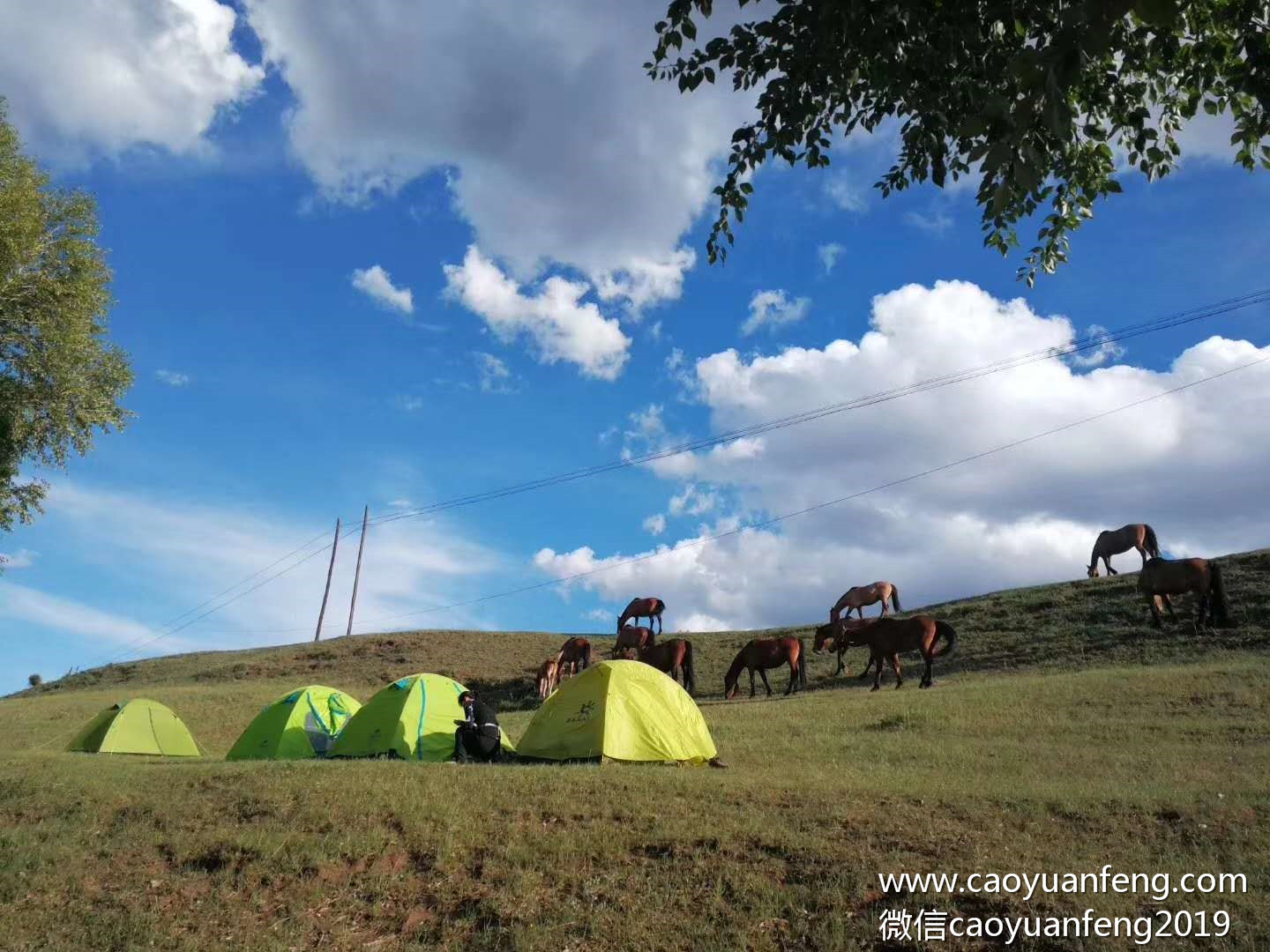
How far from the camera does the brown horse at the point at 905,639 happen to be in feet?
83.3

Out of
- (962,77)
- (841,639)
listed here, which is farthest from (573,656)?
(962,77)

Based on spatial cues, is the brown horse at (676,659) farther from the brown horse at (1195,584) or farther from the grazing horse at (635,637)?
the brown horse at (1195,584)

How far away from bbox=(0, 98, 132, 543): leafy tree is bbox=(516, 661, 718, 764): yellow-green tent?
45.5ft

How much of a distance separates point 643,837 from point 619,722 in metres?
5.30

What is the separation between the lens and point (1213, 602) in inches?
1047

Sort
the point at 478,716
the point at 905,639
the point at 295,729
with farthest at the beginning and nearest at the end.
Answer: the point at 905,639
the point at 295,729
the point at 478,716

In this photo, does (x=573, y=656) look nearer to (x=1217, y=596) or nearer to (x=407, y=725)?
(x=407, y=725)

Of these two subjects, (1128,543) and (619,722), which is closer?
(619,722)

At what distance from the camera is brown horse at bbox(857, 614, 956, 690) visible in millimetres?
25391

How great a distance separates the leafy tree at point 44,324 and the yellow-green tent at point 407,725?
10769mm

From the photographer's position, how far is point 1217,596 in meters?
26.5

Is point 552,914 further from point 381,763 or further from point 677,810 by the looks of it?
point 381,763

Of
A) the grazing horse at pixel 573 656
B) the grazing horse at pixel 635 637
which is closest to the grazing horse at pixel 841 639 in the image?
the grazing horse at pixel 635 637

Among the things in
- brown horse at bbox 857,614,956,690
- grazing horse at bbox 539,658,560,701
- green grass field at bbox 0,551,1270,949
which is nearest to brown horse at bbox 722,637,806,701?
brown horse at bbox 857,614,956,690
